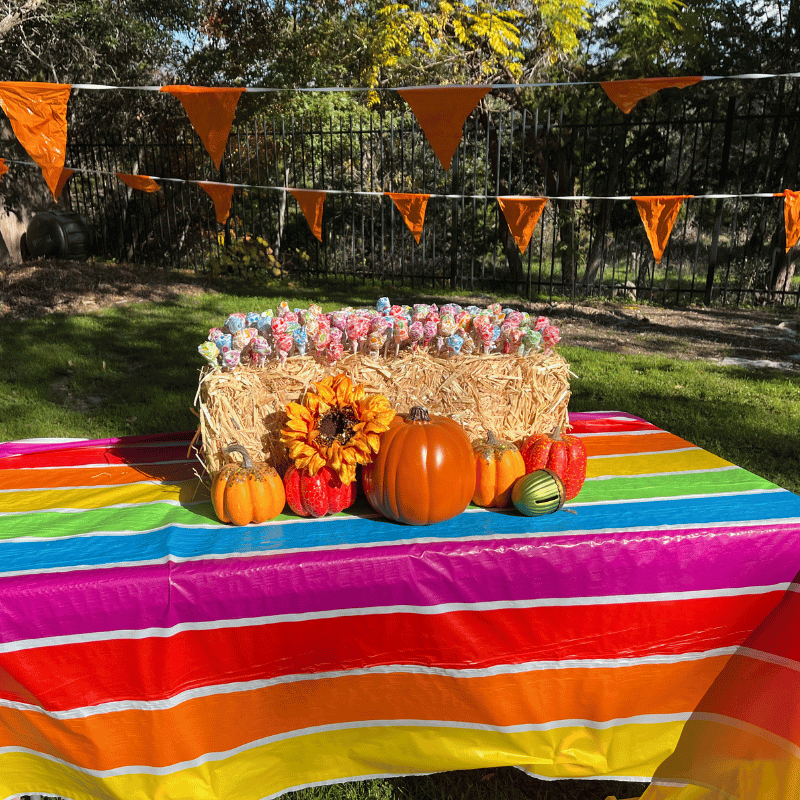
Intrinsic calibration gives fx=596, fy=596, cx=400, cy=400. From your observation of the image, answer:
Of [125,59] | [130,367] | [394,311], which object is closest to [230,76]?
[125,59]

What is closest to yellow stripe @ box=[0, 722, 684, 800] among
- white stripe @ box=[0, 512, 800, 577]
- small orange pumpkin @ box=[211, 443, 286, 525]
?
white stripe @ box=[0, 512, 800, 577]

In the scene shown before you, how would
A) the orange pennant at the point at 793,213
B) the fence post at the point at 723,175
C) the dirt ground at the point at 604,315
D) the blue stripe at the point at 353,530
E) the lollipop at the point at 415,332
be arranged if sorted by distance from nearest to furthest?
the blue stripe at the point at 353,530, the lollipop at the point at 415,332, the orange pennant at the point at 793,213, the dirt ground at the point at 604,315, the fence post at the point at 723,175

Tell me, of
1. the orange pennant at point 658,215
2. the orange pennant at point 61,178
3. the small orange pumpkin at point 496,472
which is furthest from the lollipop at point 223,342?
the orange pennant at point 658,215

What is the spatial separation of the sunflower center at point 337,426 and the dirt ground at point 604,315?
524cm

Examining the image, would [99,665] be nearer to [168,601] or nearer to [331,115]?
[168,601]

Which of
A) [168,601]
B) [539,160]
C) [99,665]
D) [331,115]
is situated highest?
[331,115]

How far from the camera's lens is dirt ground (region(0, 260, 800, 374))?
21.2ft

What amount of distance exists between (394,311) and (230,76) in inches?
503

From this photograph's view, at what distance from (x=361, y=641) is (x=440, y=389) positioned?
0.82m

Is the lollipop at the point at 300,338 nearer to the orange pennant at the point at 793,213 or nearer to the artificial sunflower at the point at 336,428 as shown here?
the artificial sunflower at the point at 336,428

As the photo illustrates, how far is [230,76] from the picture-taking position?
490 inches

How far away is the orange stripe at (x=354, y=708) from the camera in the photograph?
1.43 m

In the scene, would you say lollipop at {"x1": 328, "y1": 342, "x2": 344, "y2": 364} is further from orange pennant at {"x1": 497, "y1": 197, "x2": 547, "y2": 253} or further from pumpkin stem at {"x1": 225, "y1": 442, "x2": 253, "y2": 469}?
orange pennant at {"x1": 497, "y1": 197, "x2": 547, "y2": 253}

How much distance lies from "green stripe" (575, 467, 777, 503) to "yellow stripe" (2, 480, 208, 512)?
1248 mm
